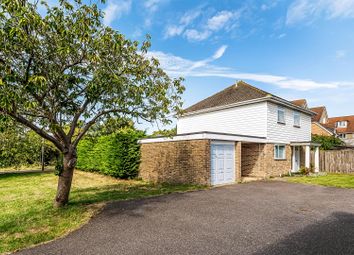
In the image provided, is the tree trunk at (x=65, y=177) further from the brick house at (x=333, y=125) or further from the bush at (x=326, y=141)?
the brick house at (x=333, y=125)

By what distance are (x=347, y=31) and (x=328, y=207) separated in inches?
294

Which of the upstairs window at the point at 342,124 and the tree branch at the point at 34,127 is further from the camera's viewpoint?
the upstairs window at the point at 342,124

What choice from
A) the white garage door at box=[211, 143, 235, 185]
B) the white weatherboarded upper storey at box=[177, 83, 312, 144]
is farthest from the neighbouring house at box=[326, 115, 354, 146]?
the white garage door at box=[211, 143, 235, 185]

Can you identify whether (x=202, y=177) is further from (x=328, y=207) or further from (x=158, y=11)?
(x=158, y=11)

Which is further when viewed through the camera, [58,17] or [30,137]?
[30,137]

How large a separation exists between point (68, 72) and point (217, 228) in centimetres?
667

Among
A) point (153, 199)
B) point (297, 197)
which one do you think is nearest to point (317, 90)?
point (297, 197)

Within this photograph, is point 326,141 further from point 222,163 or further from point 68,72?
point 68,72

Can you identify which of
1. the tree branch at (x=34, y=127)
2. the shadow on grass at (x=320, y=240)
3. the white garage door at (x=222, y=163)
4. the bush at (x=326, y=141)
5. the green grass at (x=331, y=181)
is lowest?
the green grass at (x=331, y=181)

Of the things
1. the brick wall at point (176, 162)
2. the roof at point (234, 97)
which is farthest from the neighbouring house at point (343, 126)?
the brick wall at point (176, 162)

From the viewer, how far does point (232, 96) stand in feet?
70.9

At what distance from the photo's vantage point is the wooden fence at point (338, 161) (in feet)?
72.6

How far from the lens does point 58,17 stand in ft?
22.7

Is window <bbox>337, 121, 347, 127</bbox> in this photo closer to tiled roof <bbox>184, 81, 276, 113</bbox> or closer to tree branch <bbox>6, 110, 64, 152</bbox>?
tiled roof <bbox>184, 81, 276, 113</bbox>
